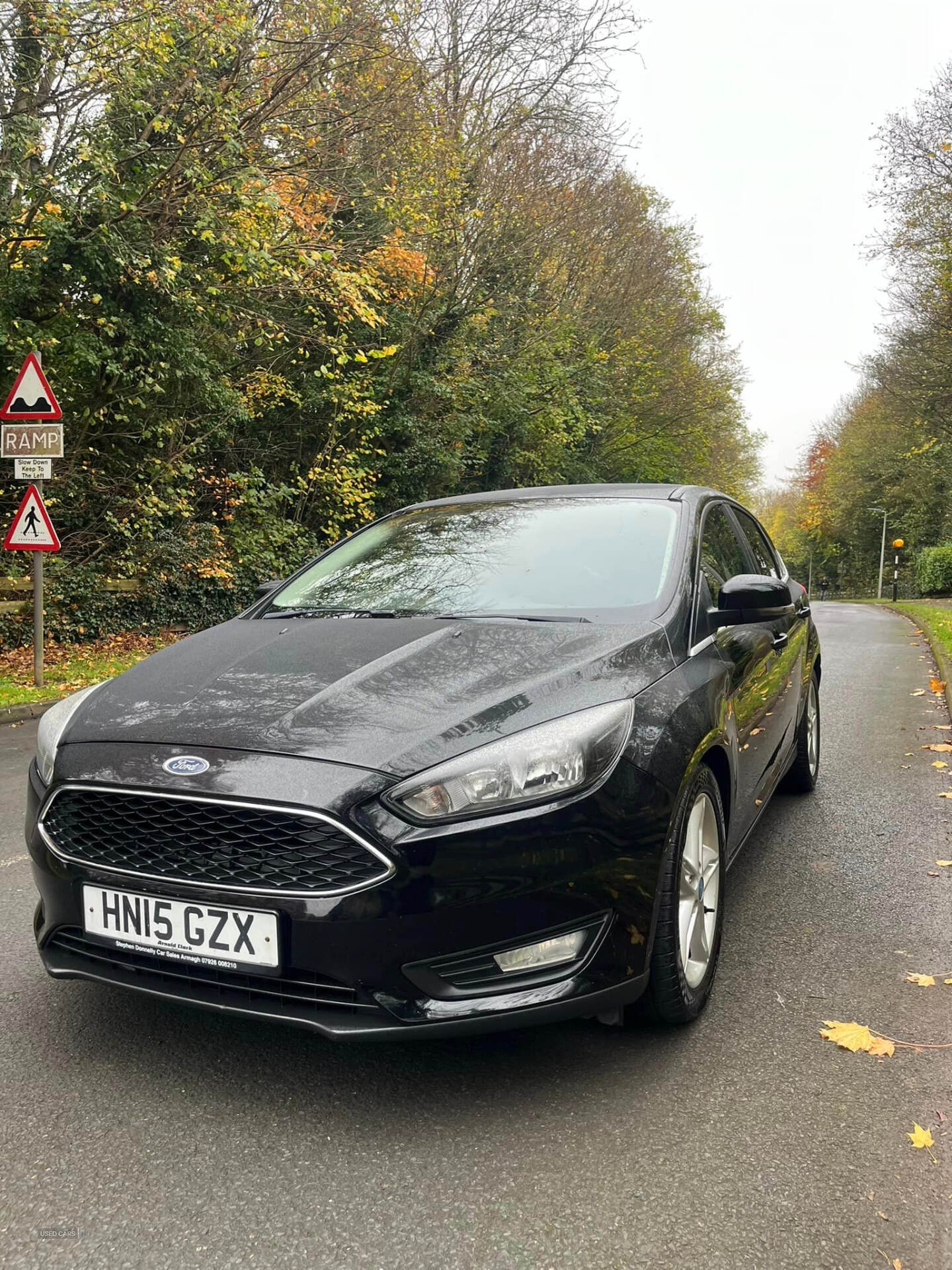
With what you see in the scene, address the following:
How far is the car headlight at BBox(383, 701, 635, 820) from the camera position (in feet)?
7.06

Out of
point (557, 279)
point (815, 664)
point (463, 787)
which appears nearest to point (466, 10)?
point (557, 279)

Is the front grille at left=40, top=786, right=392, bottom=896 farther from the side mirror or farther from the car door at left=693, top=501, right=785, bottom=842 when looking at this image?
the side mirror

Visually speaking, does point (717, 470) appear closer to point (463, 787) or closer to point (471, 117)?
point (471, 117)

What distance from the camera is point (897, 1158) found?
2135 millimetres

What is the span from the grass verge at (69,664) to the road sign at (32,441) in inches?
79.7

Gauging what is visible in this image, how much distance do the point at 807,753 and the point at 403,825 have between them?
371cm

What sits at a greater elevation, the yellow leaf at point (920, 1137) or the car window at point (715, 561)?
the car window at point (715, 561)

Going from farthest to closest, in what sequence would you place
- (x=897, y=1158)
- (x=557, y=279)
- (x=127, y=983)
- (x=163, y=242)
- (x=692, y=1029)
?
(x=557, y=279), (x=163, y=242), (x=692, y=1029), (x=127, y=983), (x=897, y=1158)

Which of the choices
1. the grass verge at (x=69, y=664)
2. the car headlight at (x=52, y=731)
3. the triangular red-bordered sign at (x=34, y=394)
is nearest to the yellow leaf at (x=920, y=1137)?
the car headlight at (x=52, y=731)

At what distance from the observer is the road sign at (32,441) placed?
848 centimetres

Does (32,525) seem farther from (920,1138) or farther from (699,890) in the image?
(920,1138)

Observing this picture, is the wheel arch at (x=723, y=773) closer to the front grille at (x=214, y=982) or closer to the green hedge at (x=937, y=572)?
the front grille at (x=214, y=982)

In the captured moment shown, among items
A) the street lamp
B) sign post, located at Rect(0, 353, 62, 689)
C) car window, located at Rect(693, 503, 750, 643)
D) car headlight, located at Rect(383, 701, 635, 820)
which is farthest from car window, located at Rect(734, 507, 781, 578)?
the street lamp

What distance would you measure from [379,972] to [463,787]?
1.44ft
